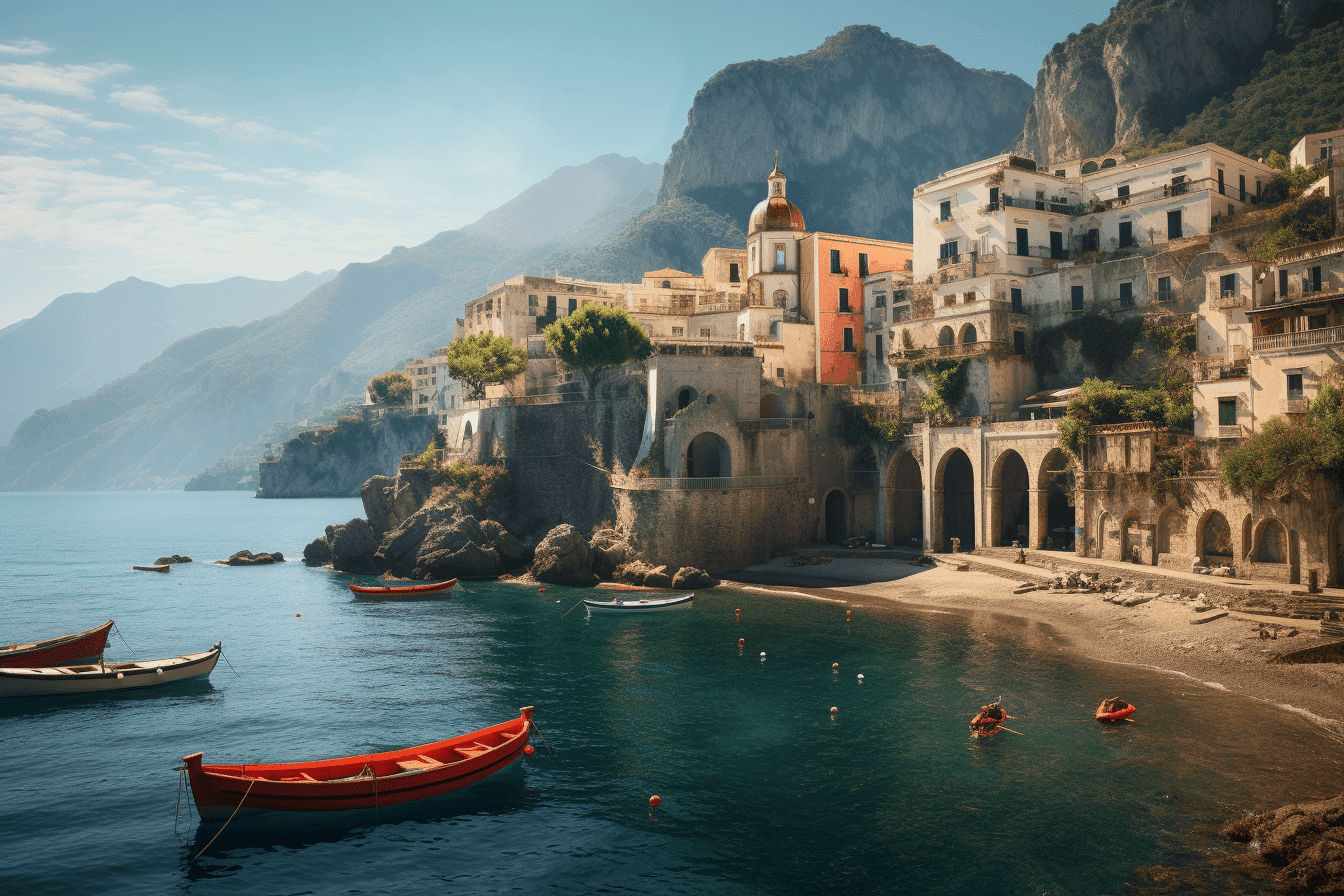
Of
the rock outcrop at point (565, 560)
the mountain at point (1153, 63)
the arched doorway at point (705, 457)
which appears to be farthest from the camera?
the mountain at point (1153, 63)

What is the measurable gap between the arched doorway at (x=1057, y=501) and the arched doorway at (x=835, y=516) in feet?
47.6

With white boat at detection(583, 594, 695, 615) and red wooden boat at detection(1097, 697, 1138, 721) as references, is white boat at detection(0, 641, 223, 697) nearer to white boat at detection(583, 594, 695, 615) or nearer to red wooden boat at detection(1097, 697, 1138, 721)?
white boat at detection(583, 594, 695, 615)

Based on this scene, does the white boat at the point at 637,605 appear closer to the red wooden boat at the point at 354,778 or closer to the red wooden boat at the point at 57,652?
the red wooden boat at the point at 354,778

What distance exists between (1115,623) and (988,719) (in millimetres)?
15108

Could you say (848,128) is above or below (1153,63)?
above

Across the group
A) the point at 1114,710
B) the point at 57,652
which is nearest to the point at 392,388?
the point at 57,652

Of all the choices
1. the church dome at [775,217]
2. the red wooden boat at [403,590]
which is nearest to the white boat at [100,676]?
the red wooden boat at [403,590]

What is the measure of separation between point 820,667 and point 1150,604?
16.1 m

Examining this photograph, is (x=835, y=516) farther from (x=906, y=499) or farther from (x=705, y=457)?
(x=705, y=457)

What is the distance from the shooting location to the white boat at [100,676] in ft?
105

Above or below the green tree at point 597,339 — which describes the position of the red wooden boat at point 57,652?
below

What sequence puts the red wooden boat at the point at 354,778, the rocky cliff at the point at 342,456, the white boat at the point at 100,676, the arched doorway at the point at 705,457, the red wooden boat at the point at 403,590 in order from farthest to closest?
the rocky cliff at the point at 342,456
the arched doorway at the point at 705,457
the red wooden boat at the point at 403,590
the white boat at the point at 100,676
the red wooden boat at the point at 354,778

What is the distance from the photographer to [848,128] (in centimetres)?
17825

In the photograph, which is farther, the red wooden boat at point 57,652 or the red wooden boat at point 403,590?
the red wooden boat at point 403,590
